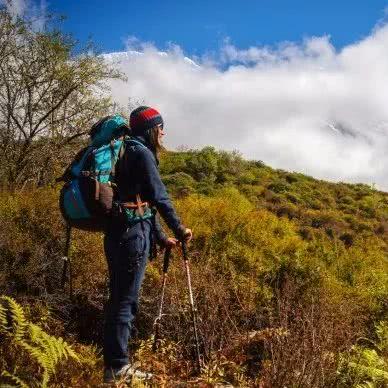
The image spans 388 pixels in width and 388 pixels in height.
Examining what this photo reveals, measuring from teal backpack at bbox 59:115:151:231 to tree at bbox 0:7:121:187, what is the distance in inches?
465

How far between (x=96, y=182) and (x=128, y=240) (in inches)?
19.6

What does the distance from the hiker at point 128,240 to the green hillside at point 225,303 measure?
0.29 metres

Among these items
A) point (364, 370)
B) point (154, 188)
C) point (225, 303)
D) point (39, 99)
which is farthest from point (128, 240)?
point (39, 99)

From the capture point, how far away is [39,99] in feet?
51.9

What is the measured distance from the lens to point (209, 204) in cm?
1052

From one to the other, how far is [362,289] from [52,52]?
12.0m

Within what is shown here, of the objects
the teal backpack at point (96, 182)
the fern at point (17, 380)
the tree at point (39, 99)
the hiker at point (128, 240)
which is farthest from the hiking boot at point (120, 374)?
the tree at point (39, 99)

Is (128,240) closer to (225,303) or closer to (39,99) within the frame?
(225,303)

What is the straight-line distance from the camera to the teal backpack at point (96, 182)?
366 centimetres

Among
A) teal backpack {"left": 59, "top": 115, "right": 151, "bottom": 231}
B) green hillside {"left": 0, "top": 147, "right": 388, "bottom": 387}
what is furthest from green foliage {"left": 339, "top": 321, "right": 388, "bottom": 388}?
teal backpack {"left": 59, "top": 115, "right": 151, "bottom": 231}

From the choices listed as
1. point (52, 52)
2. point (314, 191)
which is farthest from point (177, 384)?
point (314, 191)

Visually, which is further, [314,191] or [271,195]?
[314,191]

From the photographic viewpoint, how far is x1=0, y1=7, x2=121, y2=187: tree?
15508 millimetres

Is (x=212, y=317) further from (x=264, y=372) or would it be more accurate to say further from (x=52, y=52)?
(x=52, y=52)
